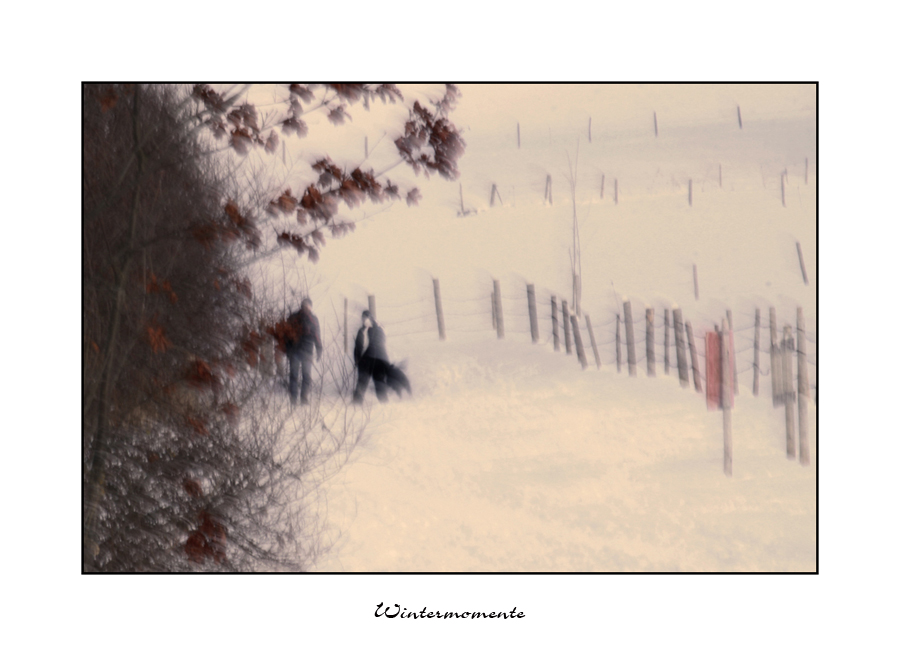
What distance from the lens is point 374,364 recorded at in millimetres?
3295

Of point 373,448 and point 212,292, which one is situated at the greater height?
point 212,292

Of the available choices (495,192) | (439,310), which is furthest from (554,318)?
(495,192)

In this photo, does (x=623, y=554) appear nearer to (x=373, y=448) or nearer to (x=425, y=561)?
(x=425, y=561)

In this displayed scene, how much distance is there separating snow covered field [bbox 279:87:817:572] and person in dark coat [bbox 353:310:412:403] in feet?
0.16

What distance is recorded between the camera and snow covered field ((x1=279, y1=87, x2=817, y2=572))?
328 centimetres

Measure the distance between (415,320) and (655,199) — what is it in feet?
4.32

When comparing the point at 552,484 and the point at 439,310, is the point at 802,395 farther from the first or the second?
the point at 439,310

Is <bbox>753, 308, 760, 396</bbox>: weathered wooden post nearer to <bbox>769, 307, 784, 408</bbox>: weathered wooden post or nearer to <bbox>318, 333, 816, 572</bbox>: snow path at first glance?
<bbox>769, 307, 784, 408</bbox>: weathered wooden post

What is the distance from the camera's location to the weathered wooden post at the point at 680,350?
334 centimetres

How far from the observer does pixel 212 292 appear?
10.8 feet

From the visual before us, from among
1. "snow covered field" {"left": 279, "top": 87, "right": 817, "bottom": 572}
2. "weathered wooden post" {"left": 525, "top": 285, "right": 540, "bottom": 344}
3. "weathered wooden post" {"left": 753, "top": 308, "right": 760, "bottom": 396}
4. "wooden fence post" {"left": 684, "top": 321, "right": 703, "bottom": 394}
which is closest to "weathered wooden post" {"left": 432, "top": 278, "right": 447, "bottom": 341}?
"snow covered field" {"left": 279, "top": 87, "right": 817, "bottom": 572}

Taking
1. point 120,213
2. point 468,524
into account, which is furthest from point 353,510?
point 120,213

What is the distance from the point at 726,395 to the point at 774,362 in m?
0.29

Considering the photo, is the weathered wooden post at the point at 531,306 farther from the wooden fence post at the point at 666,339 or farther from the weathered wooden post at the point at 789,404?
the weathered wooden post at the point at 789,404
